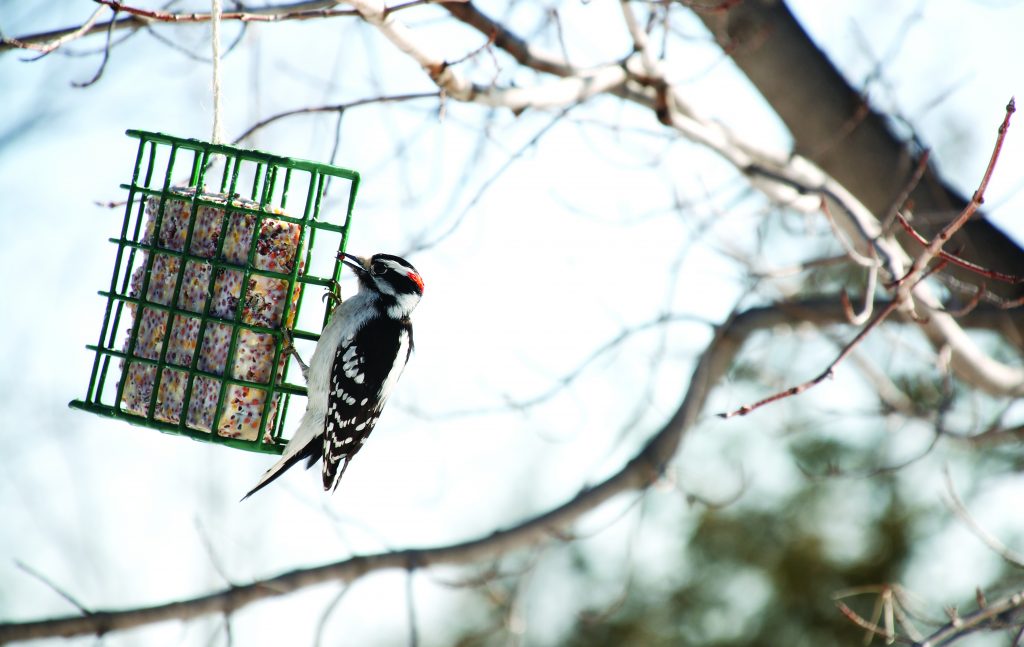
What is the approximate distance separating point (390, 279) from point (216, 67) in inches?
56.6

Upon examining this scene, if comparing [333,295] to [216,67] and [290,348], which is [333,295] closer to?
[290,348]

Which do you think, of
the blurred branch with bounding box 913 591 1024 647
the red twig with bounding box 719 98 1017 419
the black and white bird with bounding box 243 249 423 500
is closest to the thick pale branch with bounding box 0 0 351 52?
the black and white bird with bounding box 243 249 423 500

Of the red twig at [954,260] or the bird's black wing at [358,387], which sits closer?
the red twig at [954,260]

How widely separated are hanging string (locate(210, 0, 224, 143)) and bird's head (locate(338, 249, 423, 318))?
902 mm

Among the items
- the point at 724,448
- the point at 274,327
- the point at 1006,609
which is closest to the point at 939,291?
the point at 1006,609

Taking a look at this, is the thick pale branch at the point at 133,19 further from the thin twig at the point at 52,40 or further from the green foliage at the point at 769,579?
the green foliage at the point at 769,579

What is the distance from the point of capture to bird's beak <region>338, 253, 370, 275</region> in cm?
387

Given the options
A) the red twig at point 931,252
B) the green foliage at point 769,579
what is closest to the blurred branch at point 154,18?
the red twig at point 931,252

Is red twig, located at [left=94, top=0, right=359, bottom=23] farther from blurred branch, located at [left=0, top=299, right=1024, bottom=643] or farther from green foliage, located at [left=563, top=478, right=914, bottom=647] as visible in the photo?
green foliage, located at [left=563, top=478, right=914, bottom=647]

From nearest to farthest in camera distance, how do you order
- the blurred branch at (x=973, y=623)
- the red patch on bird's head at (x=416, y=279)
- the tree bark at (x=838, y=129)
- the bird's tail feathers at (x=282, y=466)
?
1. the blurred branch at (x=973, y=623)
2. the bird's tail feathers at (x=282, y=466)
3. the red patch on bird's head at (x=416, y=279)
4. the tree bark at (x=838, y=129)

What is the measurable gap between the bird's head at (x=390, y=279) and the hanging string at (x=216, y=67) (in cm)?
90

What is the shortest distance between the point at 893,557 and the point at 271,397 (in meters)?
7.86

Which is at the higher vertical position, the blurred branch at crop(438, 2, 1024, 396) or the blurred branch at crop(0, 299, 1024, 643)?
the blurred branch at crop(438, 2, 1024, 396)

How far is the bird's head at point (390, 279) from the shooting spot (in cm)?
412
